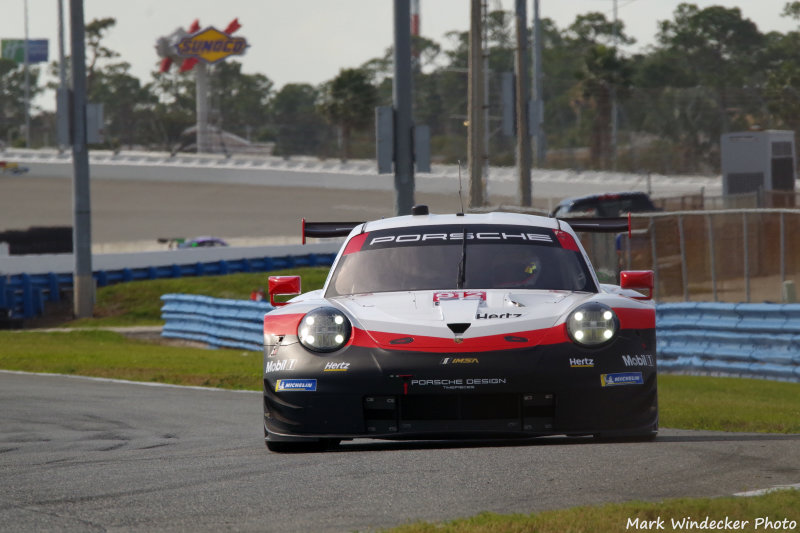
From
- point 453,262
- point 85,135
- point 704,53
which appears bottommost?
point 453,262

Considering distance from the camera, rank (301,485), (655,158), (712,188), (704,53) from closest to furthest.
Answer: (301,485) < (712,188) < (655,158) < (704,53)

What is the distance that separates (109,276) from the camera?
37.6 metres

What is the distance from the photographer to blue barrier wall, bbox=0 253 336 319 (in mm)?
33969

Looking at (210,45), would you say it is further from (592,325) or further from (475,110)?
(592,325)

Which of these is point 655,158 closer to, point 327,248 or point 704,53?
point 327,248

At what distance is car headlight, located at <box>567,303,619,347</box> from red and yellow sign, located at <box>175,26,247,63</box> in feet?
330

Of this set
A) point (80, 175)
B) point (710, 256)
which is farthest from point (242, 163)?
point (710, 256)

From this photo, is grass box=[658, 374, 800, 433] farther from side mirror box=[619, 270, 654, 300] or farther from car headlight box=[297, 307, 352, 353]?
car headlight box=[297, 307, 352, 353]

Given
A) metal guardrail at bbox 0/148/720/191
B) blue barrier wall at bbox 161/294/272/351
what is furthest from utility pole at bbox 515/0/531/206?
metal guardrail at bbox 0/148/720/191

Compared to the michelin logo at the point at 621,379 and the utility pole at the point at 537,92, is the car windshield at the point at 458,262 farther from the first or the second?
the utility pole at the point at 537,92

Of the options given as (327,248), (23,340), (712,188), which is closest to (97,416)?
(23,340)

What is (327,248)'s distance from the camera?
4356 centimetres

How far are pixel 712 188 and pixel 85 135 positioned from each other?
35817 mm

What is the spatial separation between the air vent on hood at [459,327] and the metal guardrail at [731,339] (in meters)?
10.4
